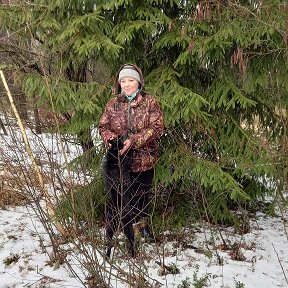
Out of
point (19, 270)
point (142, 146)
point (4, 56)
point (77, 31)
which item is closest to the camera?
point (142, 146)

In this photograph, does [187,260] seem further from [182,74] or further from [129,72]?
[182,74]

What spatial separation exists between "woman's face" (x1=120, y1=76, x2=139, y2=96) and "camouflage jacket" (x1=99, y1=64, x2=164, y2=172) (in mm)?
81

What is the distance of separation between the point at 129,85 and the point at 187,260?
83.7 inches

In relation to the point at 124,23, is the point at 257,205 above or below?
below

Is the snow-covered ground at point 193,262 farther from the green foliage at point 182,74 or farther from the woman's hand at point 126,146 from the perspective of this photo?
the woman's hand at point 126,146

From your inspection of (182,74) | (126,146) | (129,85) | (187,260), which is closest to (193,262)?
(187,260)

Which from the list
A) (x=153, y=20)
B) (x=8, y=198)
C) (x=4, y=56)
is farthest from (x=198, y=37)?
(x=8, y=198)

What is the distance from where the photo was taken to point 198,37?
4.00 meters

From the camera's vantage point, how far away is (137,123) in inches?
144

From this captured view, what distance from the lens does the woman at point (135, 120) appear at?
3.55 metres

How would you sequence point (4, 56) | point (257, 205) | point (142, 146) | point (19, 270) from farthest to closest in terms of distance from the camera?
point (257, 205) → point (4, 56) → point (19, 270) → point (142, 146)

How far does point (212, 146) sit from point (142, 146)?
159cm

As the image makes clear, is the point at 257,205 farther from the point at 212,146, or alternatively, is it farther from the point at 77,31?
the point at 77,31

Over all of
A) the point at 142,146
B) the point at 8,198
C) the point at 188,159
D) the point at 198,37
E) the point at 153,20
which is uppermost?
the point at 153,20
